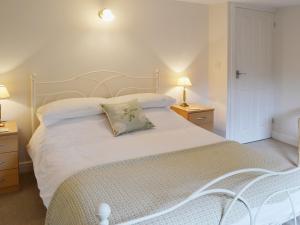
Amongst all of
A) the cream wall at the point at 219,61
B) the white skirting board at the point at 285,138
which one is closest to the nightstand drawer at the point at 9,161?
the cream wall at the point at 219,61

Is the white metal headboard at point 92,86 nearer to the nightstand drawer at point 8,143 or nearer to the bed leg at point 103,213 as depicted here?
the nightstand drawer at point 8,143

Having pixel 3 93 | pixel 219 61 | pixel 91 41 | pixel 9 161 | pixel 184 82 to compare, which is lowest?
pixel 9 161

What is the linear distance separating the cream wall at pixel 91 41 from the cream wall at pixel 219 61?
12 centimetres

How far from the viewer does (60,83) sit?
3.19 meters

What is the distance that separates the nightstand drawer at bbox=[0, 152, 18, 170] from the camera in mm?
2641

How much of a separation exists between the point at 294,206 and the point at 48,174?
167 centimetres

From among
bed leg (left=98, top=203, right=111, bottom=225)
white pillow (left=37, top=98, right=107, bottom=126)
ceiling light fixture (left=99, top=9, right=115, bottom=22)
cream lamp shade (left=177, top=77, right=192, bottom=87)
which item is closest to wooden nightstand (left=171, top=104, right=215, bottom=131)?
cream lamp shade (left=177, top=77, right=192, bottom=87)

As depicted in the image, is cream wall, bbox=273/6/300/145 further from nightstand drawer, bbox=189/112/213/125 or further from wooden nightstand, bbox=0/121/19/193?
wooden nightstand, bbox=0/121/19/193

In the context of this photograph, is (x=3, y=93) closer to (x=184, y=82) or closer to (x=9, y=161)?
(x=9, y=161)

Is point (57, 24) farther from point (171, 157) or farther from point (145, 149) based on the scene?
point (171, 157)

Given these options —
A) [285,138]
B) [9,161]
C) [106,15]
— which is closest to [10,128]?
[9,161]

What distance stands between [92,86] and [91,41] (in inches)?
21.0

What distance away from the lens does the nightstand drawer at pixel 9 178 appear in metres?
2.66

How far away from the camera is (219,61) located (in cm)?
406
